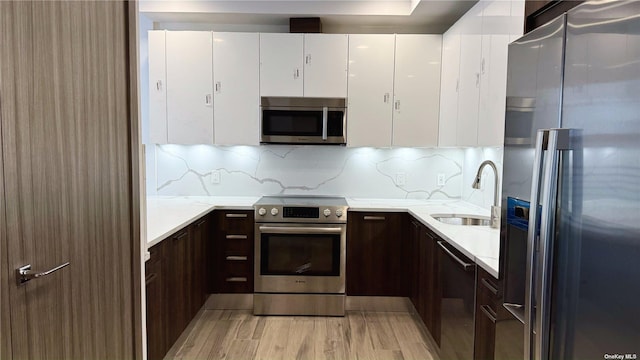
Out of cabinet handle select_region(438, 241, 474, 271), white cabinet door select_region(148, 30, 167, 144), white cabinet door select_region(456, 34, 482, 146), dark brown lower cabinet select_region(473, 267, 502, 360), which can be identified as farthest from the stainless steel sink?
white cabinet door select_region(148, 30, 167, 144)

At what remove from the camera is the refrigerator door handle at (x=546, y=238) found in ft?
3.50

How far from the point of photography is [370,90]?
3574 millimetres

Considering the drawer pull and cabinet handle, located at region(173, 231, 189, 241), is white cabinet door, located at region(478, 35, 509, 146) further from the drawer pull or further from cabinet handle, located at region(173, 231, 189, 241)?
cabinet handle, located at region(173, 231, 189, 241)

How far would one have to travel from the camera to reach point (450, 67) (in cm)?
332

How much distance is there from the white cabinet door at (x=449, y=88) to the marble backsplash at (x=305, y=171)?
0.48m

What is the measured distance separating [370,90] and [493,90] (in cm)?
129

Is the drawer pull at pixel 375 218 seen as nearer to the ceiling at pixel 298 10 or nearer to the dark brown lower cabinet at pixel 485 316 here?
the dark brown lower cabinet at pixel 485 316

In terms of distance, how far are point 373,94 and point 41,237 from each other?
297 cm

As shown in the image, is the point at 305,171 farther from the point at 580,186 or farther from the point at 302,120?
the point at 580,186

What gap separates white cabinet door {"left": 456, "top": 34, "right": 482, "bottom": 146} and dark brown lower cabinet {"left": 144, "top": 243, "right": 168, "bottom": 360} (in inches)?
86.3

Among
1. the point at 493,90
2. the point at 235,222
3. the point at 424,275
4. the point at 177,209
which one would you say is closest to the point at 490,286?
the point at 424,275

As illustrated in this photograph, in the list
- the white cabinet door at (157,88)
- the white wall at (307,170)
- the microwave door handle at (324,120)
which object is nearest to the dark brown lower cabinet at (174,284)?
the white wall at (307,170)

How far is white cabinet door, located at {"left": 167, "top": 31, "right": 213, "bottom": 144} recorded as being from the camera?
351 cm

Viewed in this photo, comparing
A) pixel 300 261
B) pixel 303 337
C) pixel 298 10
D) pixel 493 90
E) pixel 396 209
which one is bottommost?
pixel 303 337
